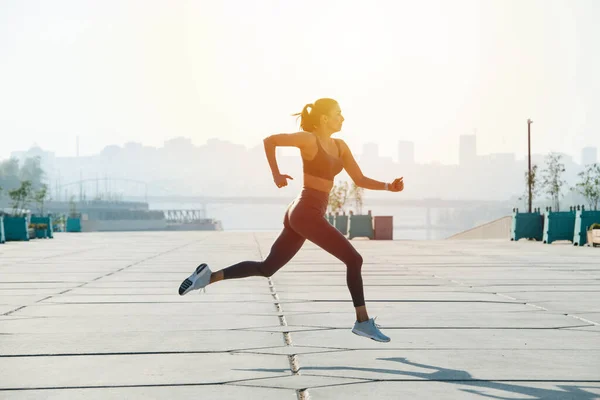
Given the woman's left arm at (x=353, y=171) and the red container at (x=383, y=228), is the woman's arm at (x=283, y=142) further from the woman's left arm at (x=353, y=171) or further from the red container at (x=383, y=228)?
the red container at (x=383, y=228)

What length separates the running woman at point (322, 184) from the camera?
6.87 metres

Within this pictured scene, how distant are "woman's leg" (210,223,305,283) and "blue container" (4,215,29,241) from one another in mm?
33080

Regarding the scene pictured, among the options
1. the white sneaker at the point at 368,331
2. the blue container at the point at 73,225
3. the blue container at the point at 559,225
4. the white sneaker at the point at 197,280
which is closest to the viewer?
the white sneaker at the point at 368,331

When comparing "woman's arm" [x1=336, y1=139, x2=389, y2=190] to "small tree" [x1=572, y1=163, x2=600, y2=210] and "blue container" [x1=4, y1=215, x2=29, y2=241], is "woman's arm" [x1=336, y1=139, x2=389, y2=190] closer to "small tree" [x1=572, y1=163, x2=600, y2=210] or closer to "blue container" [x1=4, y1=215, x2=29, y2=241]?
"blue container" [x1=4, y1=215, x2=29, y2=241]

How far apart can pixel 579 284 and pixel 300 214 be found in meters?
7.11

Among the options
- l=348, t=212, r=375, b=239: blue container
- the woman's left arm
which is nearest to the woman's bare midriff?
the woman's left arm

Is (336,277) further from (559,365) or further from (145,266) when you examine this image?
(559,365)

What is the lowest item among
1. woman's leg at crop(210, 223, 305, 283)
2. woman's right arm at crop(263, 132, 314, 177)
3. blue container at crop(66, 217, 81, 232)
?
blue container at crop(66, 217, 81, 232)

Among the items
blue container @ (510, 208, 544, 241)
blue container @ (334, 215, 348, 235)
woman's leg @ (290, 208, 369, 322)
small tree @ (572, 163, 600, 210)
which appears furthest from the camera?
small tree @ (572, 163, 600, 210)

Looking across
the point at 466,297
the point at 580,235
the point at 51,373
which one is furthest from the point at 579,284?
the point at 580,235

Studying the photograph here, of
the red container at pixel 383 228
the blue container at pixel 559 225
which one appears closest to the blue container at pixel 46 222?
the red container at pixel 383 228

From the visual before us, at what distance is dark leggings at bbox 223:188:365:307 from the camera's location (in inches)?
271

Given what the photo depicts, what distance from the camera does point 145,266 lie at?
17641mm

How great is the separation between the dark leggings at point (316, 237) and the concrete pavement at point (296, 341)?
0.47m
